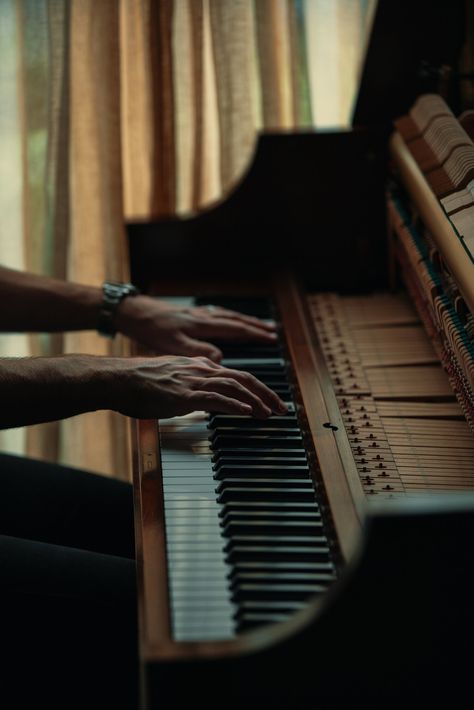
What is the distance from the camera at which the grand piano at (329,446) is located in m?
1.11

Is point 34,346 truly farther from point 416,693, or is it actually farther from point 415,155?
point 416,693

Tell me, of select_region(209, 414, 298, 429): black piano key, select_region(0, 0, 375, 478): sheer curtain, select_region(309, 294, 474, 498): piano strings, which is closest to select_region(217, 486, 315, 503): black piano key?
select_region(309, 294, 474, 498): piano strings

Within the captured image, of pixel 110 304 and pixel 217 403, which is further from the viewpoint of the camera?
pixel 110 304

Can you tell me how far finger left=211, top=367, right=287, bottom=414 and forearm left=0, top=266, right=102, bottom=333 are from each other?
0.54 m

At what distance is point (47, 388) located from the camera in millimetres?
1652

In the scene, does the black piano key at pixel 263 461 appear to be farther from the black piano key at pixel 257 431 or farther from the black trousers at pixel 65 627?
the black trousers at pixel 65 627

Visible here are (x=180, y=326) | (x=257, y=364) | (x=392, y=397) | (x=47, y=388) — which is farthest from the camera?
(x=180, y=326)

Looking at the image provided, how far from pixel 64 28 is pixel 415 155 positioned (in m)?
1.01

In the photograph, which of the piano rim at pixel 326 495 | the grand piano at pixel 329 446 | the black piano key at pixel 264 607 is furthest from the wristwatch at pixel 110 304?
the black piano key at pixel 264 607

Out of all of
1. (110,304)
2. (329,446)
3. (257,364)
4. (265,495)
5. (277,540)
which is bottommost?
(277,540)

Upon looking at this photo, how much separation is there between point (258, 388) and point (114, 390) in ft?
0.82

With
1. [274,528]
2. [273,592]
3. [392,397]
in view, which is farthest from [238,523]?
[392,397]

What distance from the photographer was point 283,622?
1.14m

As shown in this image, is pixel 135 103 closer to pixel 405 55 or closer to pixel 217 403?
pixel 405 55
